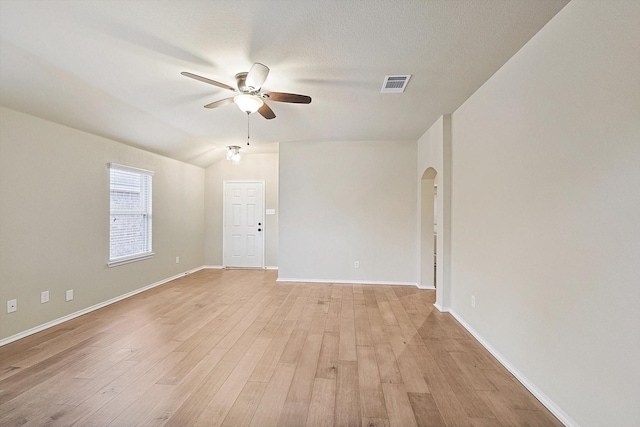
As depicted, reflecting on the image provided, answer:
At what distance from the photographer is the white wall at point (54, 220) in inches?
112

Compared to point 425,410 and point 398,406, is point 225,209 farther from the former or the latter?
point 425,410

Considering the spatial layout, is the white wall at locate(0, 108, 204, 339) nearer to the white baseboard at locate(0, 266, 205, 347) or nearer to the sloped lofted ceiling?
the white baseboard at locate(0, 266, 205, 347)

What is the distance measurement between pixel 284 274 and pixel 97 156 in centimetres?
346

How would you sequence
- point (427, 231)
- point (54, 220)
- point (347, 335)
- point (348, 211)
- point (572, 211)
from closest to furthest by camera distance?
1. point (572, 211)
2. point (347, 335)
3. point (54, 220)
4. point (427, 231)
5. point (348, 211)

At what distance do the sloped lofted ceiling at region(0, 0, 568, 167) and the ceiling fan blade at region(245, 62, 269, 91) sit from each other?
0.60ft

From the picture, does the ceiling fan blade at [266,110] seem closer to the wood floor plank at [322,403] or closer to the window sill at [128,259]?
the wood floor plank at [322,403]

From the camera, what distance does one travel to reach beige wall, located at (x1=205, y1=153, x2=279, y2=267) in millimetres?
6449

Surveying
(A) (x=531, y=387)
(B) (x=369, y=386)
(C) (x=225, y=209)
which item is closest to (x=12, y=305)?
(B) (x=369, y=386)

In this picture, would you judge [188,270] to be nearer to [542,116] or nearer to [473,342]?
[473,342]

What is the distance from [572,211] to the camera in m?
1.70

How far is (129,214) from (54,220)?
3.96 feet

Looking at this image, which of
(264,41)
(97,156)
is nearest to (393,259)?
(264,41)

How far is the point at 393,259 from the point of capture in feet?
16.7

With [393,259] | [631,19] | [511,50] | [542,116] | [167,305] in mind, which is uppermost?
[511,50]
